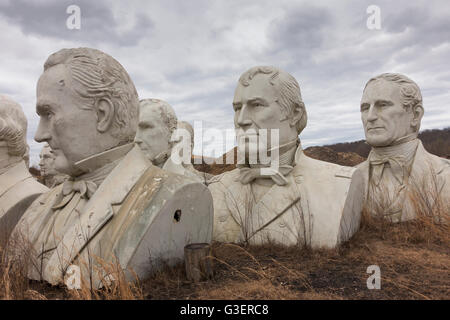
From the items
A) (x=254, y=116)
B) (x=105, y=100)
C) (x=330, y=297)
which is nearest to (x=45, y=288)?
(x=105, y=100)

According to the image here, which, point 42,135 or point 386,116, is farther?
point 386,116

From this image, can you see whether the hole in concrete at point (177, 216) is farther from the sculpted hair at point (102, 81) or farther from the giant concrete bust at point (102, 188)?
the sculpted hair at point (102, 81)

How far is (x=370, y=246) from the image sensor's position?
4473mm

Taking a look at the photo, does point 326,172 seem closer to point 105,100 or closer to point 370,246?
point 370,246

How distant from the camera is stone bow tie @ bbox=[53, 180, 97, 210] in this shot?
11.4ft

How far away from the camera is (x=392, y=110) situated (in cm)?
604

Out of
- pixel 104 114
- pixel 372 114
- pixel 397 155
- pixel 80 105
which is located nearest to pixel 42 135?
pixel 80 105

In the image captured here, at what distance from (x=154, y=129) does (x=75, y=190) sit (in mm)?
4151

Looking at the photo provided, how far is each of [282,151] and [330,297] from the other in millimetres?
2180

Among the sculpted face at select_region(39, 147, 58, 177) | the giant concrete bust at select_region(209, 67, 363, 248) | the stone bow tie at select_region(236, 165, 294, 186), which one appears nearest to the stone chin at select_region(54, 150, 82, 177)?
the giant concrete bust at select_region(209, 67, 363, 248)

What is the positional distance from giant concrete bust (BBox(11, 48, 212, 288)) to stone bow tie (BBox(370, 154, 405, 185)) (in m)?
3.66

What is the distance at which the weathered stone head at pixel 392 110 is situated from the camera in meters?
6.05

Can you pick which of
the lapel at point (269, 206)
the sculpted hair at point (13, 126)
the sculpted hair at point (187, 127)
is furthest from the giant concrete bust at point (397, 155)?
the sculpted hair at point (13, 126)

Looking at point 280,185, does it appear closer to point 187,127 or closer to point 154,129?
point 154,129
